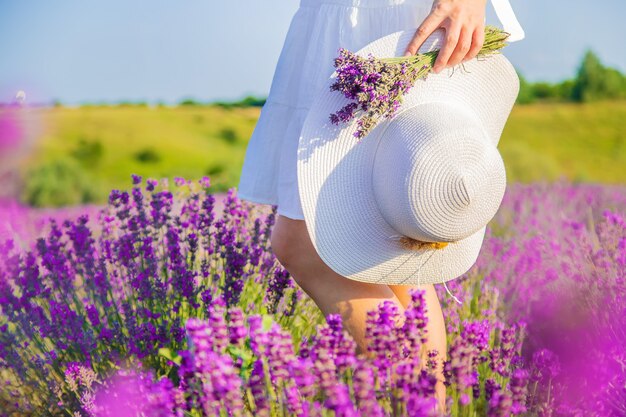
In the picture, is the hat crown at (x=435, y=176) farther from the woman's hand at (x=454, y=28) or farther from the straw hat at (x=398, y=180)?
the woman's hand at (x=454, y=28)

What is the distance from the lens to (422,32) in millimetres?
1809

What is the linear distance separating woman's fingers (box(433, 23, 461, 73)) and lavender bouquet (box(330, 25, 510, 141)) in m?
0.04

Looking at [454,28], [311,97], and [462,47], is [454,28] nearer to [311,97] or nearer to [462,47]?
[462,47]

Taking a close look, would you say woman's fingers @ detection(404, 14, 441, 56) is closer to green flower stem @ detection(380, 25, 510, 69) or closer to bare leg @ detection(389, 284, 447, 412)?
green flower stem @ detection(380, 25, 510, 69)

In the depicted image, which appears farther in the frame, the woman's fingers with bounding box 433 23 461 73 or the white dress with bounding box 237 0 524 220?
the white dress with bounding box 237 0 524 220

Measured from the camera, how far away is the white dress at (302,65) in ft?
6.31

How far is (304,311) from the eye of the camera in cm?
293

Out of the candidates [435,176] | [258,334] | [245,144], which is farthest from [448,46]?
[245,144]

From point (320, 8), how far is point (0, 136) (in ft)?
18.6

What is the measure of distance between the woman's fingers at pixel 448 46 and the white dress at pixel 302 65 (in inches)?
6.3

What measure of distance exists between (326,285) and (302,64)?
62 centimetres

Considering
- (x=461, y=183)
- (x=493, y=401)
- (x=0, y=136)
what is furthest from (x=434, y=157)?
(x=0, y=136)

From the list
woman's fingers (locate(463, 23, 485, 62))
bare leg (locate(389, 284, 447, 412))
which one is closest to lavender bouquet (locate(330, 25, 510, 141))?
woman's fingers (locate(463, 23, 485, 62))

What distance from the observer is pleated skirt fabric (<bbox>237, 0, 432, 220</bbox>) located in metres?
1.92
